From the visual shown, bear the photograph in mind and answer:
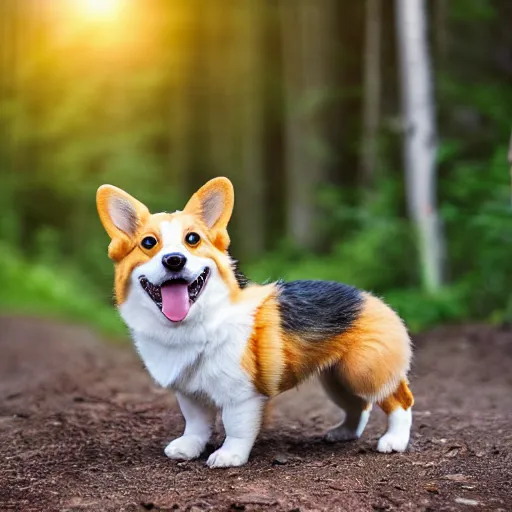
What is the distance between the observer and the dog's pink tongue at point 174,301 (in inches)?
117

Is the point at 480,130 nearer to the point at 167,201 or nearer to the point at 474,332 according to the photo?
the point at 474,332

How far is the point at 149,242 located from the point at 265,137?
1751 centimetres

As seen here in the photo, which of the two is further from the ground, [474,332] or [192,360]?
[192,360]

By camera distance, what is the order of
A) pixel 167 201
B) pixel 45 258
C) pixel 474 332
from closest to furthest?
pixel 474 332 → pixel 45 258 → pixel 167 201

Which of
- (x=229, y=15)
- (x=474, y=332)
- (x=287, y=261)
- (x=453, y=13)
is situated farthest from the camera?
(x=229, y=15)

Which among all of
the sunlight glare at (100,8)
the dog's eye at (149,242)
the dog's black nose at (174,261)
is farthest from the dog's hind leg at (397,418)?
the sunlight glare at (100,8)

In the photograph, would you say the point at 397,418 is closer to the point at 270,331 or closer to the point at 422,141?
the point at 270,331

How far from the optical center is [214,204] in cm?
Answer: 324

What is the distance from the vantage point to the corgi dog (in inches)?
120

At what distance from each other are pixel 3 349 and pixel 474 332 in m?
5.08

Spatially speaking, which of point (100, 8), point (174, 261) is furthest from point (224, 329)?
point (100, 8)

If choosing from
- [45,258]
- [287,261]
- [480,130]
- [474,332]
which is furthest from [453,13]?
[45,258]

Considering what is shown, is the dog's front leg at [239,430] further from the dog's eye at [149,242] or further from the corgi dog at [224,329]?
the dog's eye at [149,242]

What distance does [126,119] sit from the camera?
18.1m
